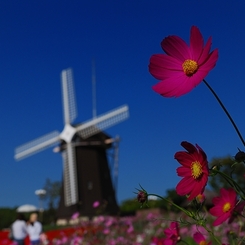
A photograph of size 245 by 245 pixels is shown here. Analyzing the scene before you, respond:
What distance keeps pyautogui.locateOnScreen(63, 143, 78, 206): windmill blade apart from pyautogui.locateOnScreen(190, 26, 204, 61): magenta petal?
24267 millimetres

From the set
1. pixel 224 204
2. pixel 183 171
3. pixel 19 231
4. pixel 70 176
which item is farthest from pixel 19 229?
pixel 70 176

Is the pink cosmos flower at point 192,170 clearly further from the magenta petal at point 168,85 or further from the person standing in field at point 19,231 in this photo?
the person standing in field at point 19,231

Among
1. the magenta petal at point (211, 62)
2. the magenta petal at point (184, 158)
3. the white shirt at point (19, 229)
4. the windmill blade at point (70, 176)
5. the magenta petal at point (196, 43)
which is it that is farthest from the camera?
the windmill blade at point (70, 176)

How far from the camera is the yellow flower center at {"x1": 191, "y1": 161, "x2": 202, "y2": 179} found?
105 cm

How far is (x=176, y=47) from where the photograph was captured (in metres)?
1.06

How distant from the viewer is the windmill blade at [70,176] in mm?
25094

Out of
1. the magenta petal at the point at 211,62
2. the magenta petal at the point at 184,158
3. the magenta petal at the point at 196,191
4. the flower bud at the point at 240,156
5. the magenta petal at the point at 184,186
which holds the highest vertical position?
the magenta petal at the point at 211,62

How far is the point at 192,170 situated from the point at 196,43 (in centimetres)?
25

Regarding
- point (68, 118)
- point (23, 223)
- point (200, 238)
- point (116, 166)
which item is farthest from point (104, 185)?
point (200, 238)

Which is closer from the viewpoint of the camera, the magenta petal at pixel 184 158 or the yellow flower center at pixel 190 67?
the yellow flower center at pixel 190 67

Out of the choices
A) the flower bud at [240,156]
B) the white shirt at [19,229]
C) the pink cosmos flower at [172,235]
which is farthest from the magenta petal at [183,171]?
the white shirt at [19,229]

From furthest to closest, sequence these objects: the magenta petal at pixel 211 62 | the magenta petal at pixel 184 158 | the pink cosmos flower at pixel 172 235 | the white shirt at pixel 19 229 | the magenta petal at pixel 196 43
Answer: the white shirt at pixel 19 229
the pink cosmos flower at pixel 172 235
the magenta petal at pixel 184 158
the magenta petal at pixel 196 43
the magenta petal at pixel 211 62

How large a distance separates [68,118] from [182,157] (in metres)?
24.8

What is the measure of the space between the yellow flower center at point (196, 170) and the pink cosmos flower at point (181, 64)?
170 mm
